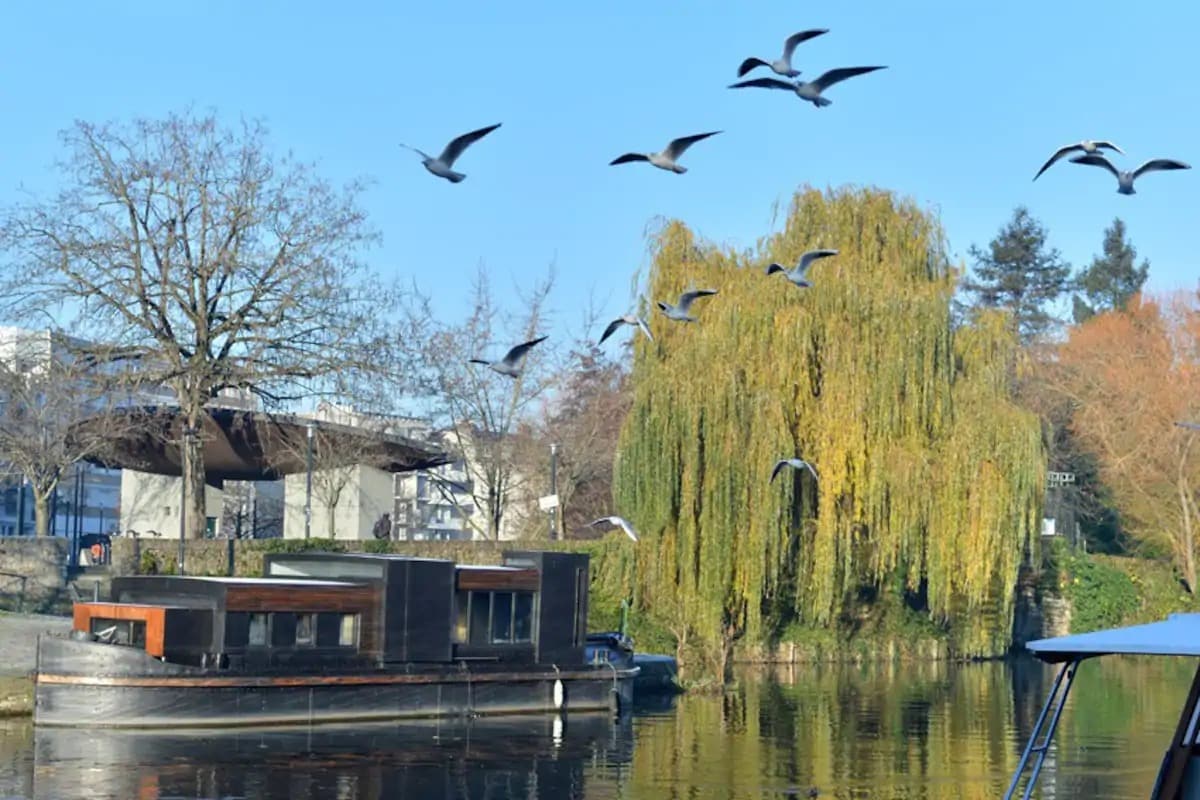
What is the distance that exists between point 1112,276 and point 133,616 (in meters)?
88.4

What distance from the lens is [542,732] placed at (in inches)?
1192

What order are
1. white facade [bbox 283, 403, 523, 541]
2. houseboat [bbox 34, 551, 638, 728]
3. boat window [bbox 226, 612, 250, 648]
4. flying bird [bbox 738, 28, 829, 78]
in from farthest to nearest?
white facade [bbox 283, 403, 523, 541] < boat window [bbox 226, 612, 250, 648] < houseboat [bbox 34, 551, 638, 728] < flying bird [bbox 738, 28, 829, 78]

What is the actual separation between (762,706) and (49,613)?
18451 mm

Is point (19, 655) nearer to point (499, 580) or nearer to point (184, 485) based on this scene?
point (499, 580)

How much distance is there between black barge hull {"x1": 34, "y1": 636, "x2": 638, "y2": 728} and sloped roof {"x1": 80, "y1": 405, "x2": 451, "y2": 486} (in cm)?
1622

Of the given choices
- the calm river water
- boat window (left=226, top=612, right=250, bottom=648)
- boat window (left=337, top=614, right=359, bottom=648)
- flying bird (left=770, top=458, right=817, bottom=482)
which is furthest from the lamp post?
flying bird (left=770, top=458, right=817, bottom=482)

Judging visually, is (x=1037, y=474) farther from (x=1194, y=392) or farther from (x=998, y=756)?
(x=1194, y=392)

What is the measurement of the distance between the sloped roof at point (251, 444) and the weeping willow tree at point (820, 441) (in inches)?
549

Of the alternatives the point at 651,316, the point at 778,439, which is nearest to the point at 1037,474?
the point at 778,439

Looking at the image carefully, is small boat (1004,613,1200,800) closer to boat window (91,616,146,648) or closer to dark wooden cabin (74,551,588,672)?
dark wooden cabin (74,551,588,672)

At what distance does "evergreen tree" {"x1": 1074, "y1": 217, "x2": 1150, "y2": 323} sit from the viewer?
105375mm

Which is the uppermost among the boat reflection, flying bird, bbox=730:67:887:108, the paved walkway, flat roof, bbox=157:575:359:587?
flying bird, bbox=730:67:887:108

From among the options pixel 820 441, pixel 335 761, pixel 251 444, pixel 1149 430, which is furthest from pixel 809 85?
pixel 1149 430

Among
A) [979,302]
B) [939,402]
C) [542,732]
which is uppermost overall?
[979,302]
